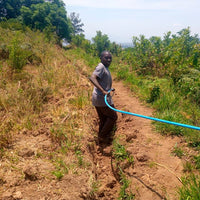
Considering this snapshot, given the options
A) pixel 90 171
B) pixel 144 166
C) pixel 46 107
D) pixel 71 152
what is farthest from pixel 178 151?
pixel 46 107

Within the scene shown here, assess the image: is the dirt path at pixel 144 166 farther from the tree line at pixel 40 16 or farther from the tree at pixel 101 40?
the tree at pixel 101 40

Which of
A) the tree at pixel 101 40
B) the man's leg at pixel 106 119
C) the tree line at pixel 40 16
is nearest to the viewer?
the man's leg at pixel 106 119

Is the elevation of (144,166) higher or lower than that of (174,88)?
lower

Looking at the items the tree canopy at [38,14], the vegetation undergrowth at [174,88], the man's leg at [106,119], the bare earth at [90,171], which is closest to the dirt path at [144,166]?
the bare earth at [90,171]

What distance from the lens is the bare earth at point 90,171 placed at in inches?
69.1

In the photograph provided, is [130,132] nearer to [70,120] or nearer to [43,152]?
[70,120]

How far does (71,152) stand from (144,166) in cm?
115

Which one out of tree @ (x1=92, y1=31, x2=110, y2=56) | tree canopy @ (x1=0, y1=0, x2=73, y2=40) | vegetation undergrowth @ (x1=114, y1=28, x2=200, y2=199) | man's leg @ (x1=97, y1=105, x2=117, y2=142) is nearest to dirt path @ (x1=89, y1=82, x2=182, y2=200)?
vegetation undergrowth @ (x1=114, y1=28, x2=200, y2=199)

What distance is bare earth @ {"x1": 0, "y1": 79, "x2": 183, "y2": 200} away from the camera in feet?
5.76

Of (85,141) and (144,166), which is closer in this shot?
(144,166)

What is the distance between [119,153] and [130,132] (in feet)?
1.69

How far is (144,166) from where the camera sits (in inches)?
88.1

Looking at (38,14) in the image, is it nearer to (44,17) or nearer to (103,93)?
(44,17)

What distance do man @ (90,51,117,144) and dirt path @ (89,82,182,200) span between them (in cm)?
30
